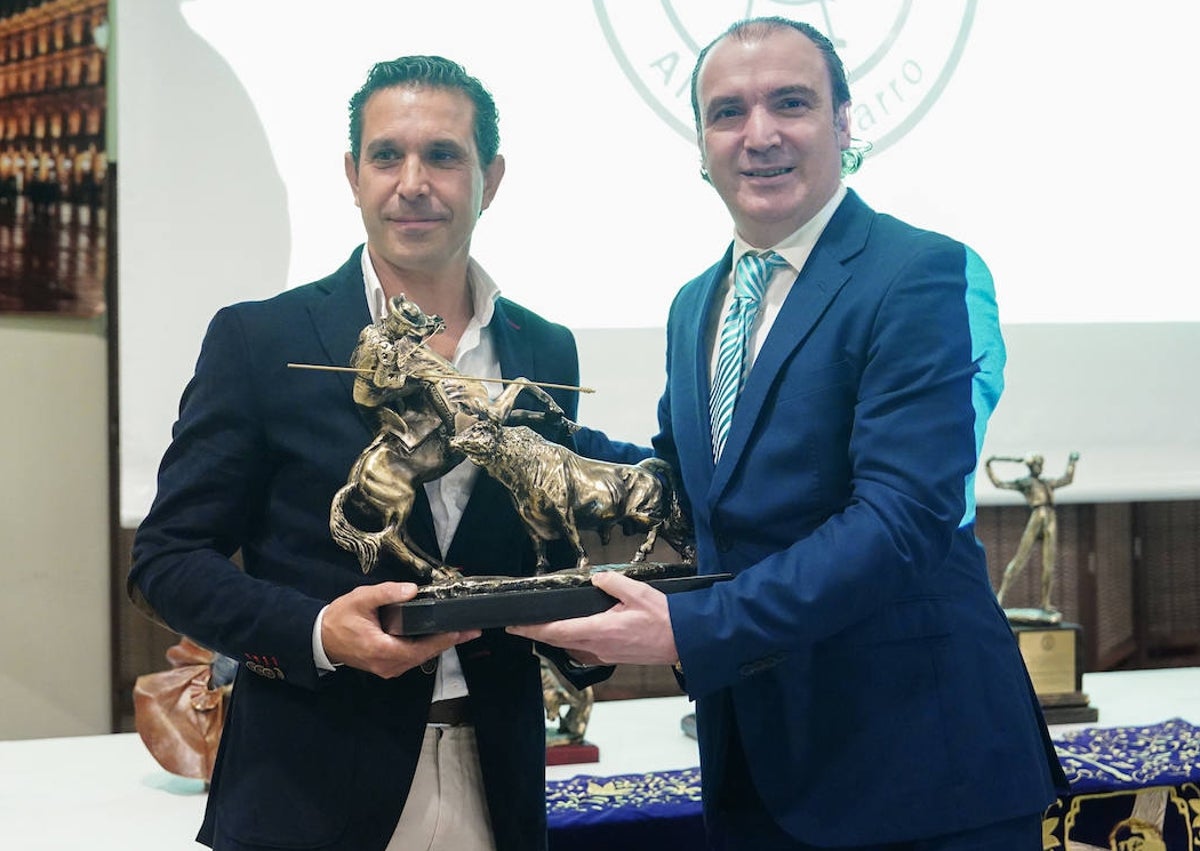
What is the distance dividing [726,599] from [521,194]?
1823 millimetres

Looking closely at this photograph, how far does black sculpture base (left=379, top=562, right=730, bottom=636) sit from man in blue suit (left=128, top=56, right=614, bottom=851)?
56mm

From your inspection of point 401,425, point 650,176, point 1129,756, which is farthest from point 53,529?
point 1129,756

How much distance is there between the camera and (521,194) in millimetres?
3023

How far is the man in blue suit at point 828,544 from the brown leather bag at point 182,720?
1217 millimetres

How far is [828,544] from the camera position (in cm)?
142

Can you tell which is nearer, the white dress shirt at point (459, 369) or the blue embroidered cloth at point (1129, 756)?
the white dress shirt at point (459, 369)

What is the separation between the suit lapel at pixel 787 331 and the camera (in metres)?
1.51

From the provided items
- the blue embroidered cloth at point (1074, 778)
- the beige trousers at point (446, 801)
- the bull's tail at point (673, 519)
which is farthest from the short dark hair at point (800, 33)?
the blue embroidered cloth at point (1074, 778)

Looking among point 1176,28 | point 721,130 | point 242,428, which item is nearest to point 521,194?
point 721,130

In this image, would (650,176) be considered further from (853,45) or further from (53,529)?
(53,529)

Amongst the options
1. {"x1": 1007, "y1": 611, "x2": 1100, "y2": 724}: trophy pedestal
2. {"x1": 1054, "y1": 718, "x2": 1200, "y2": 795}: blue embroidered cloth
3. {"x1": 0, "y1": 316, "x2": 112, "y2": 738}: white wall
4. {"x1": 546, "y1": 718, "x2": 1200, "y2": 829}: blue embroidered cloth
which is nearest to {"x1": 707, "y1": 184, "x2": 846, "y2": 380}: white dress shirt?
{"x1": 546, "y1": 718, "x2": 1200, "y2": 829}: blue embroidered cloth

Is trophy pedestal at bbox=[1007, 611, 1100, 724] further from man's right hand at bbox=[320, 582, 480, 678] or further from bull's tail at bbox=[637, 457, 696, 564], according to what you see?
man's right hand at bbox=[320, 582, 480, 678]

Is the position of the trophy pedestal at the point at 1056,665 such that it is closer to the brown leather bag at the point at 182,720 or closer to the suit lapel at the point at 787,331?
the suit lapel at the point at 787,331

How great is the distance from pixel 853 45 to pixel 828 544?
6.76 feet
